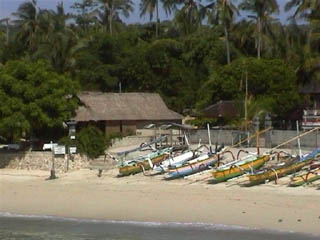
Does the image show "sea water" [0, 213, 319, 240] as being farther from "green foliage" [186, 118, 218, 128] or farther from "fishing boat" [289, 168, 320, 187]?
"green foliage" [186, 118, 218, 128]

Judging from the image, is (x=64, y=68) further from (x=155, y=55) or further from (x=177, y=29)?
(x=177, y=29)

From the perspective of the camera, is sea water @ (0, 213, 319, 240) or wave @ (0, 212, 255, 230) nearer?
sea water @ (0, 213, 319, 240)

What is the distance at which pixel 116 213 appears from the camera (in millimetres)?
22047

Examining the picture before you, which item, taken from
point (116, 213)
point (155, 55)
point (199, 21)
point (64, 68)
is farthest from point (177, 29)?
point (116, 213)

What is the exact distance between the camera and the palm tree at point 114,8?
76.8 metres

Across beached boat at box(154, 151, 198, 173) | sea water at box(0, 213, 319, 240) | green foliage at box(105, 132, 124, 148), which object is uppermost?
green foliage at box(105, 132, 124, 148)

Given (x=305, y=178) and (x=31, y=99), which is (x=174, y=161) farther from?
(x=31, y=99)

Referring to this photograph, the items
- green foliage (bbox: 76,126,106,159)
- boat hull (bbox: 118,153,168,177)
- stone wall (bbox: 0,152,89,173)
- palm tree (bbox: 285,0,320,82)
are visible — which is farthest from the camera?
palm tree (bbox: 285,0,320,82)

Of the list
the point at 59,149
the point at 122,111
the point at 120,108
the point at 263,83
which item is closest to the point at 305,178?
the point at 59,149

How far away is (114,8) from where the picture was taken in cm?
7819

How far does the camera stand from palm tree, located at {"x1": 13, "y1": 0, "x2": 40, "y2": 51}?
57.9m

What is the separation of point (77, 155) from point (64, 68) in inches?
733

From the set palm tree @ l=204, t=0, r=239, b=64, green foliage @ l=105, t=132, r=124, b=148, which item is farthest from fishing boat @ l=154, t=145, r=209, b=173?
palm tree @ l=204, t=0, r=239, b=64

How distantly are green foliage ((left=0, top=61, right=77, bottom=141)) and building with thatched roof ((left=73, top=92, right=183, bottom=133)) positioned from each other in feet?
20.6
